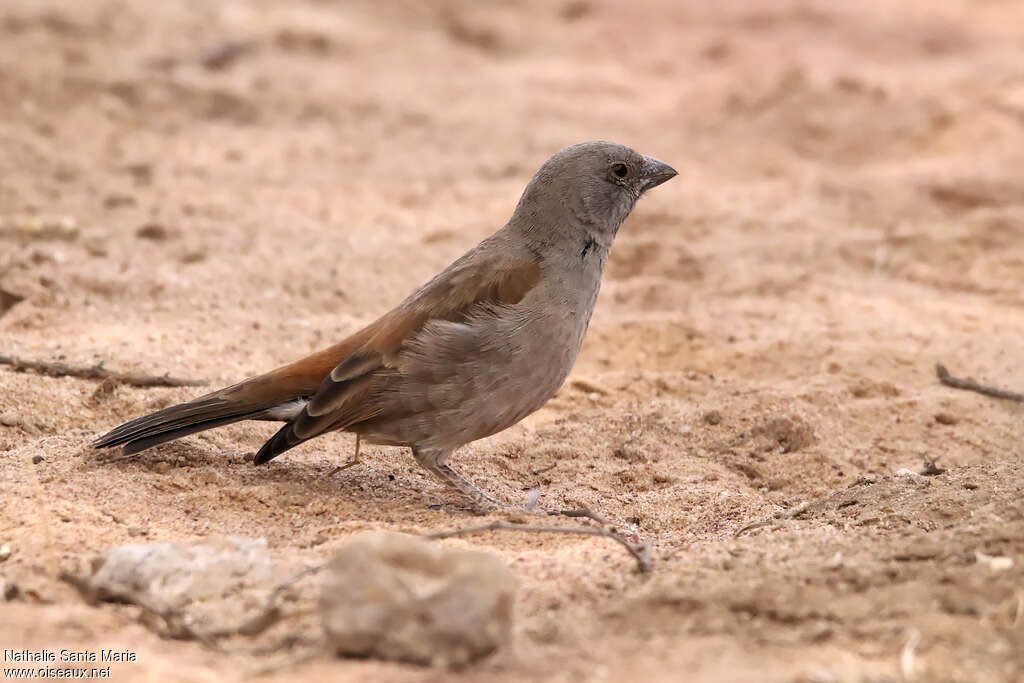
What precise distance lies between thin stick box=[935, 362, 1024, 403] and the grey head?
175 centimetres

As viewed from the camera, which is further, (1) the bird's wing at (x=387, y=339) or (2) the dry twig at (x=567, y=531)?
(1) the bird's wing at (x=387, y=339)

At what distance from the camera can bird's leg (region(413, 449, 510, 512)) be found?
4.55 metres

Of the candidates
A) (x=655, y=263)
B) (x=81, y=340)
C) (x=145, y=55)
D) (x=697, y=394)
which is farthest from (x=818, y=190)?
(x=145, y=55)

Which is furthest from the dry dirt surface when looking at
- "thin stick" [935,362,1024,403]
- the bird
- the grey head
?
the grey head

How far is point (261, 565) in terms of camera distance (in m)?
3.47

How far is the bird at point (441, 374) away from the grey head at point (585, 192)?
12cm

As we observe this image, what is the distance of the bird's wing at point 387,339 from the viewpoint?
14.7 feet

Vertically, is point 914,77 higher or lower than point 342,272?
higher

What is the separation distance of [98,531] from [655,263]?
4157mm

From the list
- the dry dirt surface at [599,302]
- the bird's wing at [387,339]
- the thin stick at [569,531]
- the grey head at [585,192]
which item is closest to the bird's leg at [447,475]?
the dry dirt surface at [599,302]

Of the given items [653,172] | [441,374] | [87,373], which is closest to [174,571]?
[441,374]

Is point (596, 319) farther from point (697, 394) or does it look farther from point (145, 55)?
point (145, 55)

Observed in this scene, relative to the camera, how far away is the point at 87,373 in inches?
209

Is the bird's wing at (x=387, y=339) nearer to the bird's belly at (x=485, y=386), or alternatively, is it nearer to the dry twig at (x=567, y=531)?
the bird's belly at (x=485, y=386)
